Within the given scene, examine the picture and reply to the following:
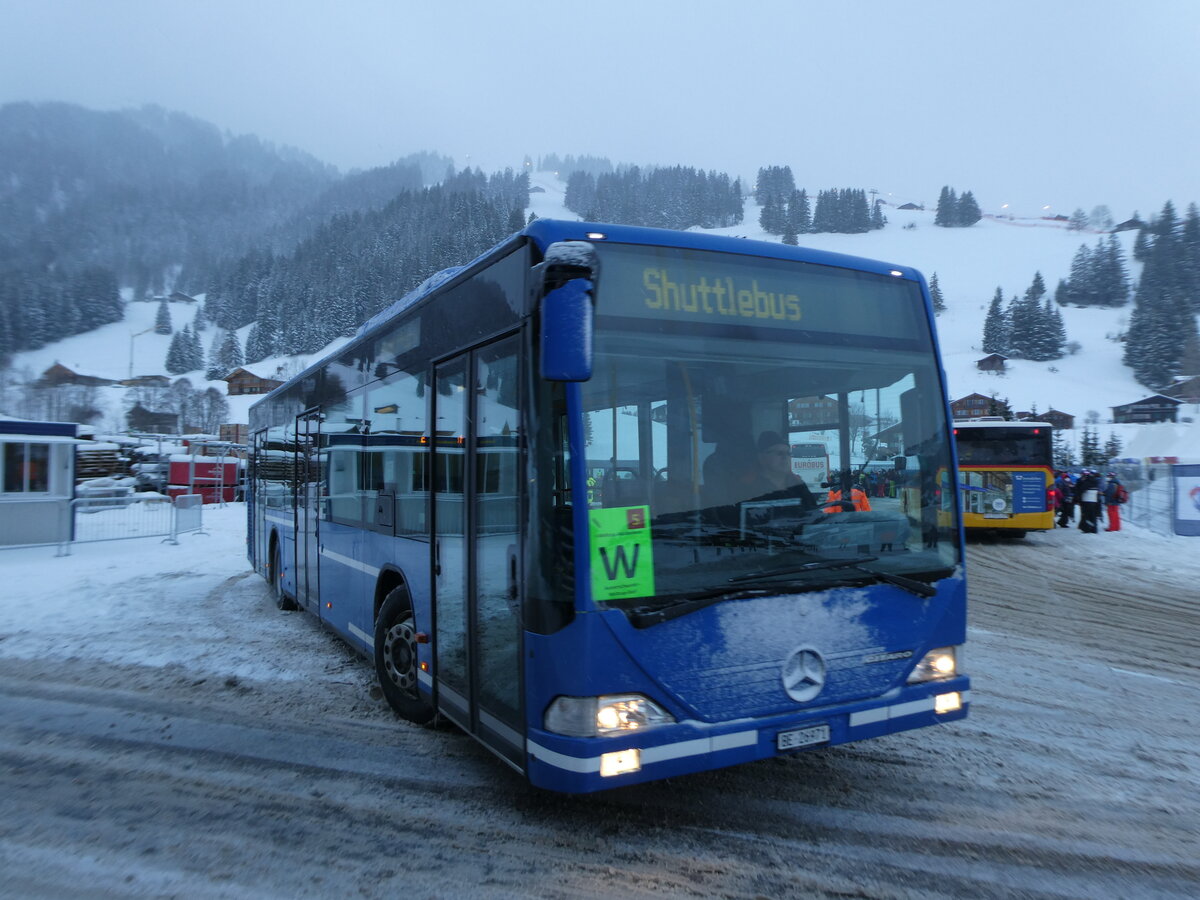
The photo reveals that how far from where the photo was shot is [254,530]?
12547 mm

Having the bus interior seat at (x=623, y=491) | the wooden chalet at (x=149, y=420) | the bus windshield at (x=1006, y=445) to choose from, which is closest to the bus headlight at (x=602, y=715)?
Result: the bus interior seat at (x=623, y=491)

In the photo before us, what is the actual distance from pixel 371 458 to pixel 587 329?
3302 mm

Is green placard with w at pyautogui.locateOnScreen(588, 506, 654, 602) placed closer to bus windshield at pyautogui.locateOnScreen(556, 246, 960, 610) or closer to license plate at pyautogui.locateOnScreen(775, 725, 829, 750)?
bus windshield at pyautogui.locateOnScreen(556, 246, 960, 610)

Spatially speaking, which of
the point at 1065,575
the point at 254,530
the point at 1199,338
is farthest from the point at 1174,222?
the point at 254,530

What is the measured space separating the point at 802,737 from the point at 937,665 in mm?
979

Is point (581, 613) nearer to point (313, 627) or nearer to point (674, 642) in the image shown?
point (674, 642)

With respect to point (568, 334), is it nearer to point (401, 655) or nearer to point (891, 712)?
point (891, 712)

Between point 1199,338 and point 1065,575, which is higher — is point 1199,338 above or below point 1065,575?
above

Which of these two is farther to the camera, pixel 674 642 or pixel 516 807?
pixel 516 807

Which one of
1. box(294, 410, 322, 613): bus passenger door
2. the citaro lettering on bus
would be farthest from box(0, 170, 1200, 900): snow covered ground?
the citaro lettering on bus

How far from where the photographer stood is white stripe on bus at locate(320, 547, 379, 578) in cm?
617

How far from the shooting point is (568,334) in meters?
3.38

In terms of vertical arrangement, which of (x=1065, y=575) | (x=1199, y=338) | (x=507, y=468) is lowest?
(x=1065, y=575)

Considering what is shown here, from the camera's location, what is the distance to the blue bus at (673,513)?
359cm
